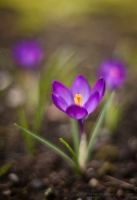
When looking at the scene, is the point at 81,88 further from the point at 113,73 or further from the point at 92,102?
the point at 113,73

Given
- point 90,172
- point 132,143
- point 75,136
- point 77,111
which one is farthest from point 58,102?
point 132,143

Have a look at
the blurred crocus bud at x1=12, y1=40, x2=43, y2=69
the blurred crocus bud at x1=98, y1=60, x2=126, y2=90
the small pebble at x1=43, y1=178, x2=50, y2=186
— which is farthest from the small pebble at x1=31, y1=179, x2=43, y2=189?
the blurred crocus bud at x1=12, y1=40, x2=43, y2=69

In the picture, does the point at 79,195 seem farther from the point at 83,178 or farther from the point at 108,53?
the point at 108,53

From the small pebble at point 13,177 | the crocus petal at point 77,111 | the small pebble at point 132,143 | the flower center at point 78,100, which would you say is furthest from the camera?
the small pebble at point 132,143

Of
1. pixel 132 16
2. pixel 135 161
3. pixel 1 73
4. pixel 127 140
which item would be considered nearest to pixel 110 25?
pixel 132 16

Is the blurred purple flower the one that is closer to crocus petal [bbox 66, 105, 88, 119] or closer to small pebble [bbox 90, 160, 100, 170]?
crocus petal [bbox 66, 105, 88, 119]

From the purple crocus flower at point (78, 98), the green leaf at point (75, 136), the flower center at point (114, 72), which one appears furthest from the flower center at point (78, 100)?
the flower center at point (114, 72)

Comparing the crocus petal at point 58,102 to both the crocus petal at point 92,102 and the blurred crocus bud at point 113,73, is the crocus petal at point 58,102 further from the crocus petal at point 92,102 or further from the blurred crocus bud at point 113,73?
the blurred crocus bud at point 113,73
